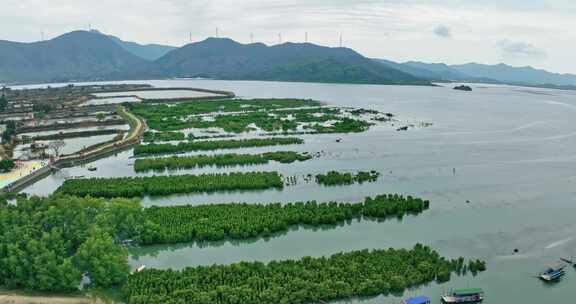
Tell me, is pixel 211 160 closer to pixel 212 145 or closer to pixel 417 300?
pixel 212 145

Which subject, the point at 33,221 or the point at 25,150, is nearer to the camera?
the point at 33,221

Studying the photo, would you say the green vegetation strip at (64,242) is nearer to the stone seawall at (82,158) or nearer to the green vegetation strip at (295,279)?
the green vegetation strip at (295,279)

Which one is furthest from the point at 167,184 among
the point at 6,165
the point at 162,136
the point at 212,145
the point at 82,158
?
the point at 162,136

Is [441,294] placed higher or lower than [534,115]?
lower

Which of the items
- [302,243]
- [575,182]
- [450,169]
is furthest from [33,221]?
[575,182]

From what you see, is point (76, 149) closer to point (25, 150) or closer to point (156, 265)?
point (25, 150)

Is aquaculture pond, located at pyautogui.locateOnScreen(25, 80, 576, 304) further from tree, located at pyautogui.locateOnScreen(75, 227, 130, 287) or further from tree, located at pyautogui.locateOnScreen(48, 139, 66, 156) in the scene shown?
tree, located at pyautogui.locateOnScreen(48, 139, 66, 156)

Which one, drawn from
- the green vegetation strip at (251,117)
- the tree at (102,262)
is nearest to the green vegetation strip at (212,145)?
the green vegetation strip at (251,117)

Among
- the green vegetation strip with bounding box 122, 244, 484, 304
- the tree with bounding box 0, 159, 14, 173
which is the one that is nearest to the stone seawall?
the tree with bounding box 0, 159, 14, 173
